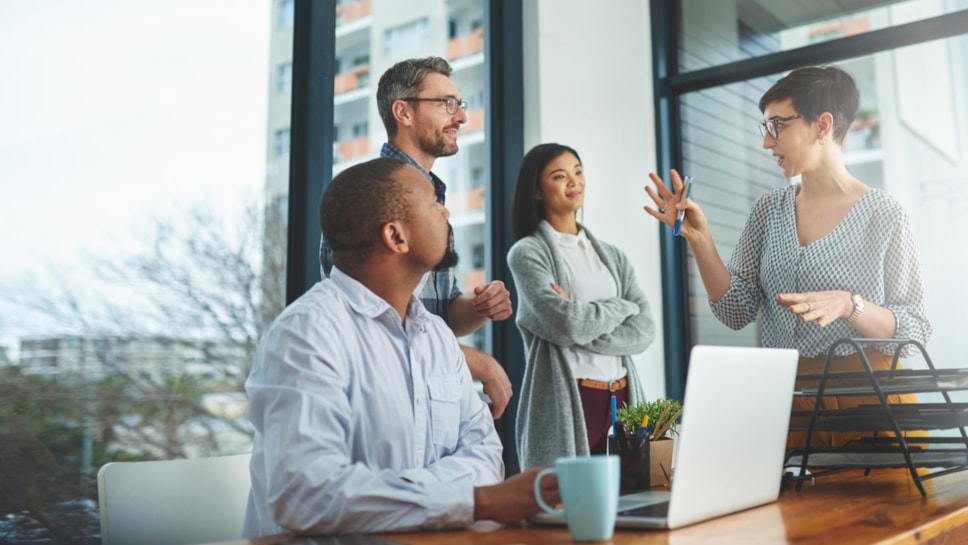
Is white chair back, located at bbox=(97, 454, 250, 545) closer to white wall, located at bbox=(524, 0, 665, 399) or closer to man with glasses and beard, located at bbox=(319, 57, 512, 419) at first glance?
man with glasses and beard, located at bbox=(319, 57, 512, 419)

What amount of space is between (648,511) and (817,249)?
95 centimetres

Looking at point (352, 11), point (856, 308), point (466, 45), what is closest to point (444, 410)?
point (856, 308)

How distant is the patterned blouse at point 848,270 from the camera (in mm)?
1740

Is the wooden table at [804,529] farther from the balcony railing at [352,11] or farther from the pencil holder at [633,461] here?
the balcony railing at [352,11]

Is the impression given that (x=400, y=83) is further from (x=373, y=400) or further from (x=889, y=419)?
(x=889, y=419)

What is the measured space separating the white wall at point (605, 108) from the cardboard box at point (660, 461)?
7.18ft

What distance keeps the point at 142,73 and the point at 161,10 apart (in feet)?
0.64

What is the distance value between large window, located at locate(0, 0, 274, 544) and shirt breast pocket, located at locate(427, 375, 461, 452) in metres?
1.13

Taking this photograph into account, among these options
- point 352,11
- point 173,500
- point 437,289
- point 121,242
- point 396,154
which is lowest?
point 173,500

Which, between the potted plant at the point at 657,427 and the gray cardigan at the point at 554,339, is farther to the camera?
the gray cardigan at the point at 554,339

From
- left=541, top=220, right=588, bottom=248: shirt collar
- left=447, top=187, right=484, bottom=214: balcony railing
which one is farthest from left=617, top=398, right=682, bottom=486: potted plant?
left=447, top=187, right=484, bottom=214: balcony railing

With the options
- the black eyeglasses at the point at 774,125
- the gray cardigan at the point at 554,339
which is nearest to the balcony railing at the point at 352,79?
the gray cardigan at the point at 554,339

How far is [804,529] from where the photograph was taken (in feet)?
3.27

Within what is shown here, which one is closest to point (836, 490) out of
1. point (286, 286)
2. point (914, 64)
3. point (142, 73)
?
point (286, 286)
